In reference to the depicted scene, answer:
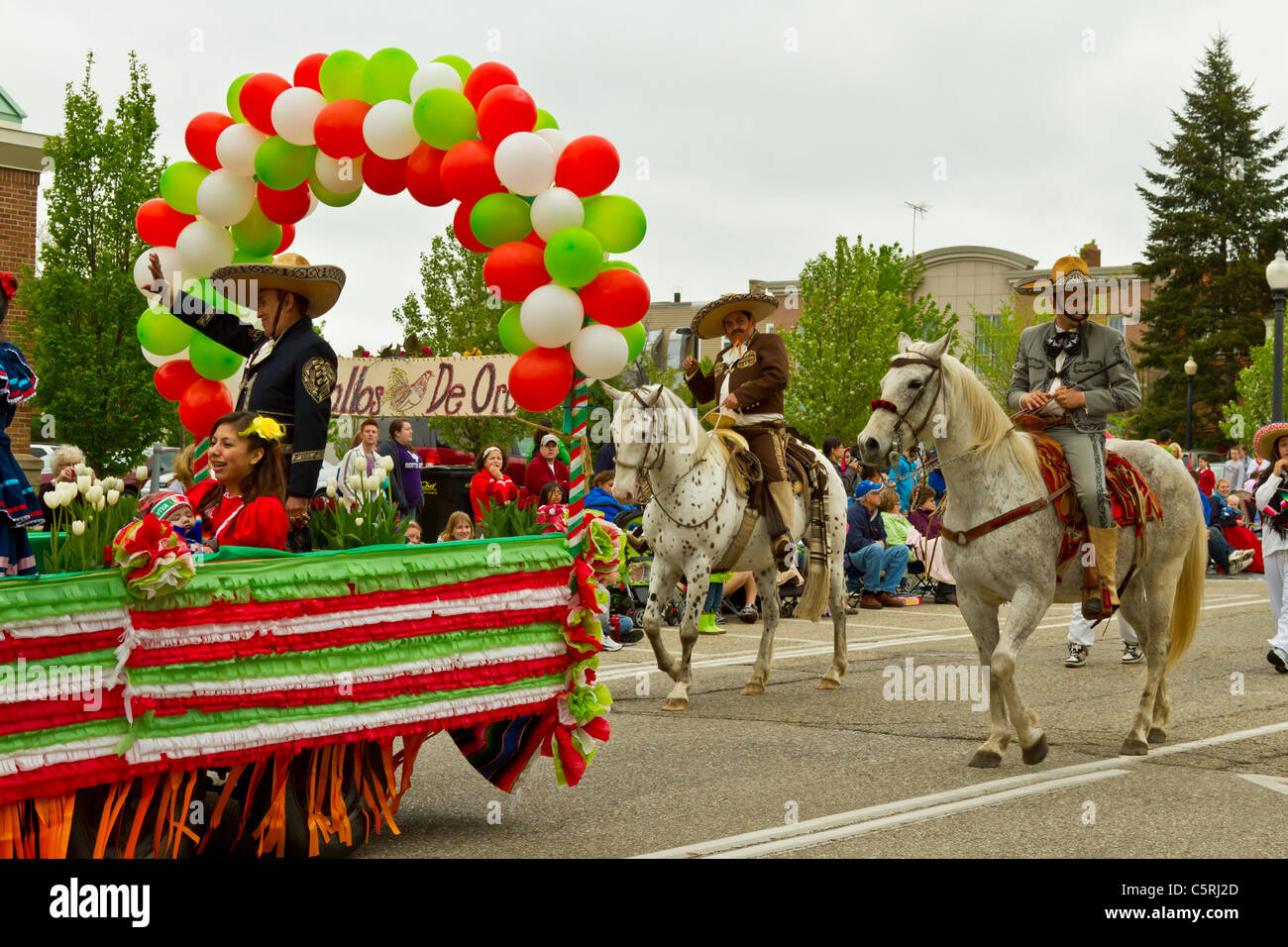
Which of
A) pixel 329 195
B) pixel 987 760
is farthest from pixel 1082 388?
pixel 329 195

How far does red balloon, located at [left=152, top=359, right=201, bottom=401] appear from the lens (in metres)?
8.16

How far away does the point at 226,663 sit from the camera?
468 cm

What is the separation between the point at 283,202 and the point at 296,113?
796mm

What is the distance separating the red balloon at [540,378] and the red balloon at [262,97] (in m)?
2.18

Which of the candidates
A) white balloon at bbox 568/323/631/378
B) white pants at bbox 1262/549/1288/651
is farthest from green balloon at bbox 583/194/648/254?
white pants at bbox 1262/549/1288/651

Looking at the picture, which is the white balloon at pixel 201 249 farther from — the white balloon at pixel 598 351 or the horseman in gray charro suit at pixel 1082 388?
the horseman in gray charro suit at pixel 1082 388

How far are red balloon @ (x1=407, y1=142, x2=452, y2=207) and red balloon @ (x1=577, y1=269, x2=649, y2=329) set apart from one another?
3.55ft

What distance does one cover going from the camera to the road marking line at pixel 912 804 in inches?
215

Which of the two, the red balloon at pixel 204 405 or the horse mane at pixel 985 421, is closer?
the horse mane at pixel 985 421

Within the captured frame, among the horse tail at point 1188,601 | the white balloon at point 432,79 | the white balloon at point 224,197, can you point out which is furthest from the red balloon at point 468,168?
the horse tail at point 1188,601

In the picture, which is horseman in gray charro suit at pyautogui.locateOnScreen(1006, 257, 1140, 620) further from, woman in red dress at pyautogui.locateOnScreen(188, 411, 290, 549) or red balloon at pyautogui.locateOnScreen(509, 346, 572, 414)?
woman in red dress at pyautogui.locateOnScreen(188, 411, 290, 549)

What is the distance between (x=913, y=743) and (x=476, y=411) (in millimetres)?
4530

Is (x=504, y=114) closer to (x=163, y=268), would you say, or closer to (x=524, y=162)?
(x=524, y=162)
